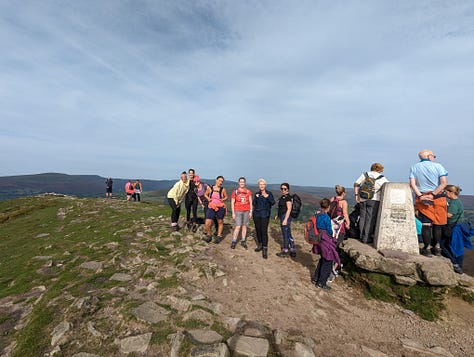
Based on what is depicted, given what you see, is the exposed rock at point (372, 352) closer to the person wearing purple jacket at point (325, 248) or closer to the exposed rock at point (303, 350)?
the exposed rock at point (303, 350)

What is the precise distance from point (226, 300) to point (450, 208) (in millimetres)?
8129

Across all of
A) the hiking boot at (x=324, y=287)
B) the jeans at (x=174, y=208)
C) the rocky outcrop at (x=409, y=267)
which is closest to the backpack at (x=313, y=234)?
the rocky outcrop at (x=409, y=267)

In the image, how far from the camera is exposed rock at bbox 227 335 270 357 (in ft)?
14.3

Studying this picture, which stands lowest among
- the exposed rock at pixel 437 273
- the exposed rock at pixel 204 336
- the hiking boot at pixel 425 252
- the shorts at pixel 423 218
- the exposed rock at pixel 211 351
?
the exposed rock at pixel 204 336

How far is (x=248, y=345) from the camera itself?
14.9 feet

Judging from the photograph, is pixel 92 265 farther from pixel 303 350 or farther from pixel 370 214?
pixel 370 214

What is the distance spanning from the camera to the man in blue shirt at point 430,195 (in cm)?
748

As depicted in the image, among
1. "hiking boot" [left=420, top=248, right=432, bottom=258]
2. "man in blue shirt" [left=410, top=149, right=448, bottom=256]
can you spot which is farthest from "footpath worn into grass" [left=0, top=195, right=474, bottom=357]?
"man in blue shirt" [left=410, top=149, right=448, bottom=256]

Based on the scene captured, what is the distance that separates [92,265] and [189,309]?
4.68m

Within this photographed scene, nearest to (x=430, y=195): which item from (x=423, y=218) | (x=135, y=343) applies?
(x=423, y=218)

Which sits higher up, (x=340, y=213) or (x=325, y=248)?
(x=340, y=213)

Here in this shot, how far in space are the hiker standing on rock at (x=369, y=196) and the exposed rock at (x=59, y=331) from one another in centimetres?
892

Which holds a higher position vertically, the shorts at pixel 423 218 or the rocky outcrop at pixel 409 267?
the shorts at pixel 423 218

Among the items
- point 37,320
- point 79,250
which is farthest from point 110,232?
point 37,320
